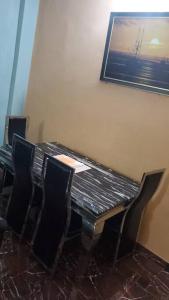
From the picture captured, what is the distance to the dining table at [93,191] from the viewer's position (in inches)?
68.1

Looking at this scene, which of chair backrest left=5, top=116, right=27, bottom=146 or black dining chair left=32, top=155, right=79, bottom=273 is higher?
chair backrest left=5, top=116, right=27, bottom=146

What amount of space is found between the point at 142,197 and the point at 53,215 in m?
0.63

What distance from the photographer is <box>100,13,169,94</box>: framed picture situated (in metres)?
2.02

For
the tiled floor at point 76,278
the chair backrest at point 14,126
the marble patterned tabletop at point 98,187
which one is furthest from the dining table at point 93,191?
the tiled floor at point 76,278

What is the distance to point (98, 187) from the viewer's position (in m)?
2.03

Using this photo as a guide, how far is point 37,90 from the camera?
3.15m

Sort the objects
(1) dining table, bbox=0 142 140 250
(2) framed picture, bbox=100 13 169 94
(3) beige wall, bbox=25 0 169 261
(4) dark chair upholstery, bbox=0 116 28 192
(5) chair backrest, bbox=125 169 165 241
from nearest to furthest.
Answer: (1) dining table, bbox=0 142 140 250 < (5) chair backrest, bbox=125 169 165 241 < (2) framed picture, bbox=100 13 169 94 < (3) beige wall, bbox=25 0 169 261 < (4) dark chair upholstery, bbox=0 116 28 192

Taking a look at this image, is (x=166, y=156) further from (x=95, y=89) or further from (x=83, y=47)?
(x=83, y=47)

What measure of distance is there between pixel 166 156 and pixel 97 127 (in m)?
0.74

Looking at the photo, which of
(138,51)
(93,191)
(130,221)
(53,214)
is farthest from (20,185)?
(138,51)

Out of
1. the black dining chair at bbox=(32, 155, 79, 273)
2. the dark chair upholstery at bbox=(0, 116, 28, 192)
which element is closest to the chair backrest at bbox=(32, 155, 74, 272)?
the black dining chair at bbox=(32, 155, 79, 273)

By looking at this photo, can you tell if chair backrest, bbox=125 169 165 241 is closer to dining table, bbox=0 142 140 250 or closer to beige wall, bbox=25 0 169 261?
dining table, bbox=0 142 140 250

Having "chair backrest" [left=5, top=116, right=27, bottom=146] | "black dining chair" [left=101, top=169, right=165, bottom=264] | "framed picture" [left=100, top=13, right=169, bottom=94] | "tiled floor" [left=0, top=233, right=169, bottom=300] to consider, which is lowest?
"tiled floor" [left=0, top=233, right=169, bottom=300]

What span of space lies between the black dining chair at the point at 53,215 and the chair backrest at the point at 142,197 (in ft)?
1.60
